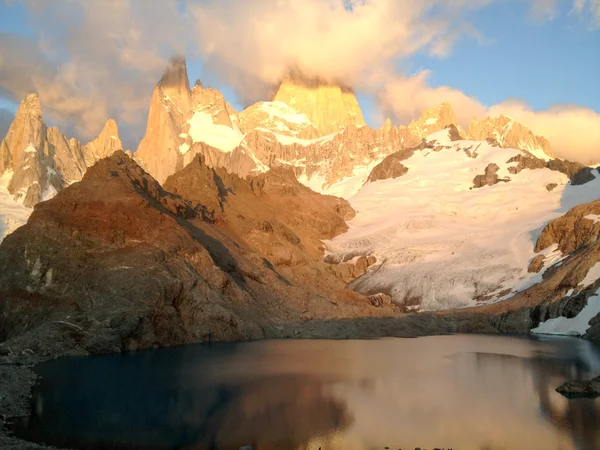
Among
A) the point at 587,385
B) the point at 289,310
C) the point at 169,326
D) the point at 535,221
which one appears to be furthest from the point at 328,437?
the point at 535,221

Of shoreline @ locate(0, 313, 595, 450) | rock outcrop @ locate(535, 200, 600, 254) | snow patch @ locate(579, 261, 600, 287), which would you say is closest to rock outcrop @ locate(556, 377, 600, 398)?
shoreline @ locate(0, 313, 595, 450)

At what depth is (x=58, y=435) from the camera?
27.1 m

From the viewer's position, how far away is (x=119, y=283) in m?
64.9

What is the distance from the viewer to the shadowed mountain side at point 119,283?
60375 mm

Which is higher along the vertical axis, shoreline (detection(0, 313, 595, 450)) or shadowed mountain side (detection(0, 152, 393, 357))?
shadowed mountain side (detection(0, 152, 393, 357))

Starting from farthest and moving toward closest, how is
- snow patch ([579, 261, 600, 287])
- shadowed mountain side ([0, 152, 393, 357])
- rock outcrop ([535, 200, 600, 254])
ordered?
1. rock outcrop ([535, 200, 600, 254])
2. snow patch ([579, 261, 600, 287])
3. shadowed mountain side ([0, 152, 393, 357])

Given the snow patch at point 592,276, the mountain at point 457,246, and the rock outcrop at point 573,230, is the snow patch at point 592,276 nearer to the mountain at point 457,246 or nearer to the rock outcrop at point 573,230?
the rock outcrop at point 573,230

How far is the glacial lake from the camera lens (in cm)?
2764

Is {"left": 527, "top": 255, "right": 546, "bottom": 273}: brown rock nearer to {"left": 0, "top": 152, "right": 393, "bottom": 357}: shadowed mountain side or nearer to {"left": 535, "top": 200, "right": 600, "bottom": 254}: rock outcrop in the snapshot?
{"left": 535, "top": 200, "right": 600, "bottom": 254}: rock outcrop

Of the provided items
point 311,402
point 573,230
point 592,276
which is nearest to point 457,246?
point 573,230

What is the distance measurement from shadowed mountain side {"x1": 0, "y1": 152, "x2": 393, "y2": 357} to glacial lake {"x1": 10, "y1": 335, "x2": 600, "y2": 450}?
5.67 metres

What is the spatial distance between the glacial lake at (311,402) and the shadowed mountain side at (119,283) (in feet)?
18.6

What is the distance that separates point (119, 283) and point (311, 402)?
3576cm

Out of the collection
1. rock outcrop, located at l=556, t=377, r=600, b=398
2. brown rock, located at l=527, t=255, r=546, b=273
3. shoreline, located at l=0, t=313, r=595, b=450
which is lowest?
rock outcrop, located at l=556, t=377, r=600, b=398
